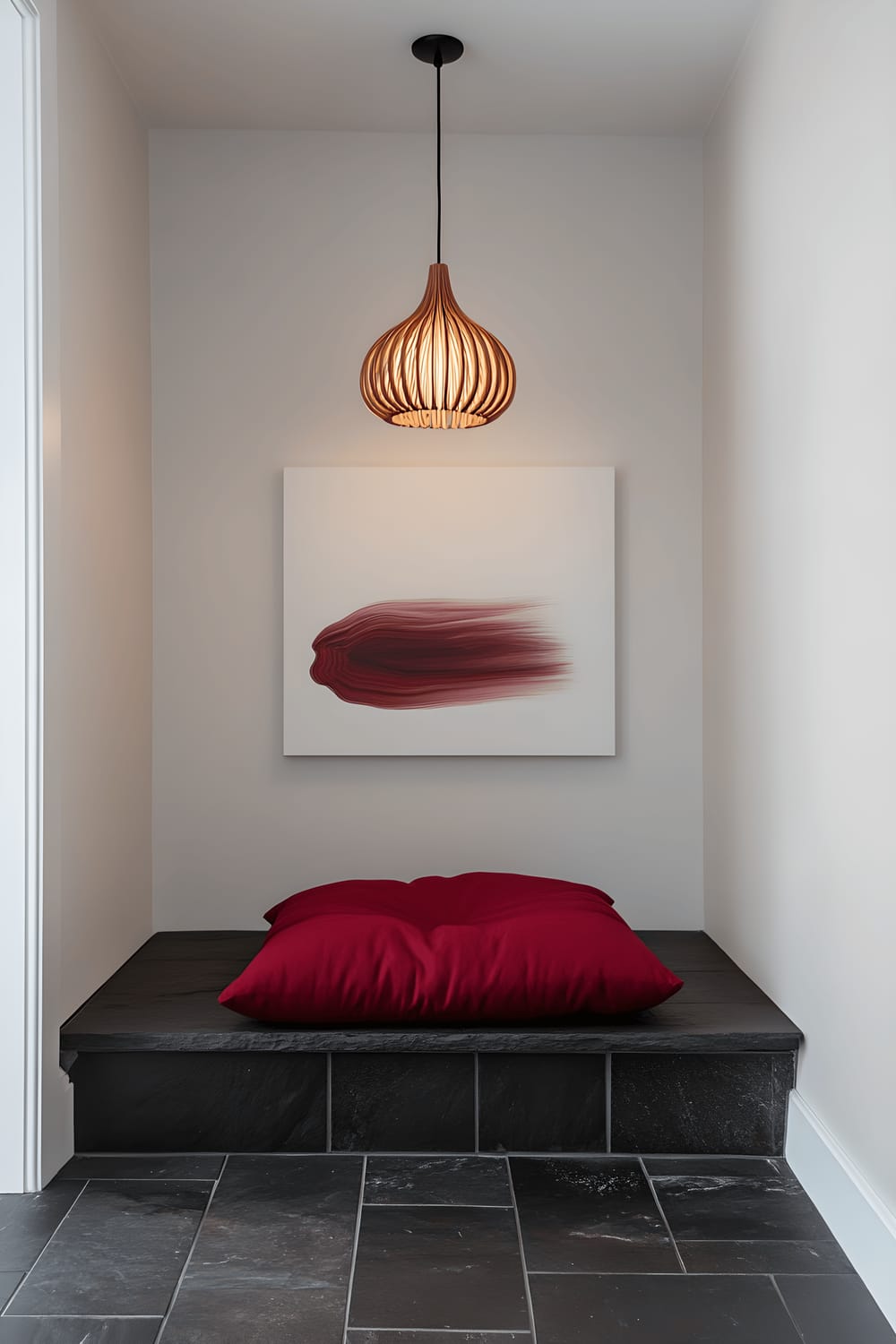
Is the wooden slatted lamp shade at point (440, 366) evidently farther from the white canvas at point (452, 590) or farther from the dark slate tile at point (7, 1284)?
the dark slate tile at point (7, 1284)

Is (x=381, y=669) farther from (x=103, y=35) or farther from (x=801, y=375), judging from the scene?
(x=103, y=35)

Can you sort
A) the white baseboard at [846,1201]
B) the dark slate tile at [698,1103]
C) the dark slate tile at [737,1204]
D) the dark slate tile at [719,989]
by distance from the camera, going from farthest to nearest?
1. the dark slate tile at [719,989]
2. the dark slate tile at [698,1103]
3. the dark slate tile at [737,1204]
4. the white baseboard at [846,1201]

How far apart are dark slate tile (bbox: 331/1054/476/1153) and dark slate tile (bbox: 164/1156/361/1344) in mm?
72

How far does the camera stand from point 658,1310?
75.3 inches

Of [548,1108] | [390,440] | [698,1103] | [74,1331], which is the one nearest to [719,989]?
[698,1103]

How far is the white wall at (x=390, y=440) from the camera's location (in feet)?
11.3

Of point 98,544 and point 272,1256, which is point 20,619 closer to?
point 98,544

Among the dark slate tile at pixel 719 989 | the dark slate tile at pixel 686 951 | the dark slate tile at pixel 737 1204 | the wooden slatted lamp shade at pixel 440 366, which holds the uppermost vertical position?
the wooden slatted lamp shade at pixel 440 366

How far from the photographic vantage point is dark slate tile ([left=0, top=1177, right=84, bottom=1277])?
2.09 metres

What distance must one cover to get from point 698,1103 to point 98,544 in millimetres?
2019

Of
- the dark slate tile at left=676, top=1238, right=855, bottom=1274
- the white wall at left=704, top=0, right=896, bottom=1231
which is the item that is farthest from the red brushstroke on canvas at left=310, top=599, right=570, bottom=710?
the dark slate tile at left=676, top=1238, right=855, bottom=1274

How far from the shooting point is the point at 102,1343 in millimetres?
1825

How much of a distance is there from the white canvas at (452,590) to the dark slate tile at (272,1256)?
1318 millimetres

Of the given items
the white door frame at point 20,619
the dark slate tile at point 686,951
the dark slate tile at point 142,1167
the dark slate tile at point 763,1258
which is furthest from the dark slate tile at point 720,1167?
the white door frame at point 20,619
